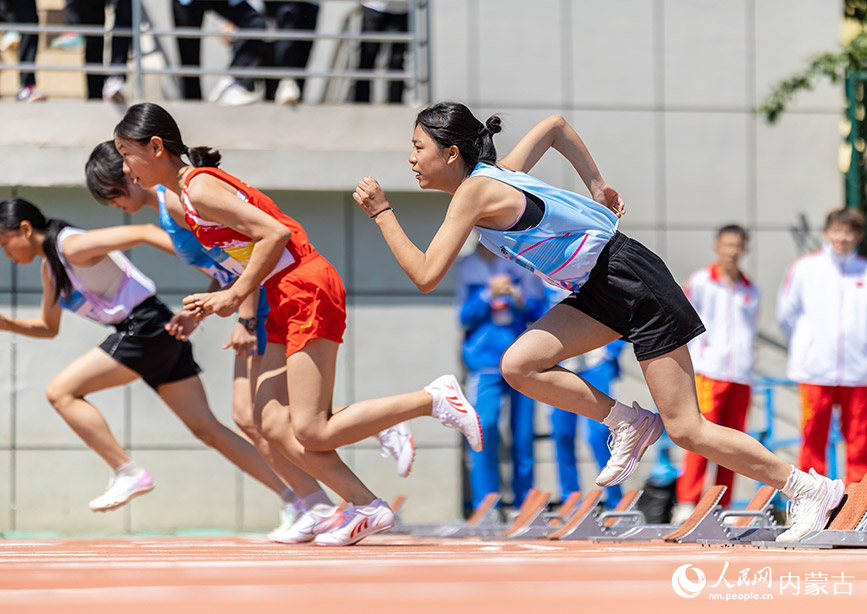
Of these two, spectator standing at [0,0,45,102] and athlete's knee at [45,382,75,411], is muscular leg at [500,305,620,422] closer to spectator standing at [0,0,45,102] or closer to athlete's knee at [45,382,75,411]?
athlete's knee at [45,382,75,411]

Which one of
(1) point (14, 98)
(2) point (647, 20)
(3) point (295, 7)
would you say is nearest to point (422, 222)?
(3) point (295, 7)

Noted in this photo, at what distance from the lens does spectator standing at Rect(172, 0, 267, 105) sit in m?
8.41

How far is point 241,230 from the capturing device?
16.0 ft

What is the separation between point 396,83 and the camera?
8867 mm

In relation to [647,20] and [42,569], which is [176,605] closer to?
[42,569]

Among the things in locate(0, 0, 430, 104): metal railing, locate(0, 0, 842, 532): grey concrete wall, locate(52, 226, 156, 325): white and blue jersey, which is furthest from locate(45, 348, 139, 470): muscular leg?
locate(0, 0, 430, 104): metal railing

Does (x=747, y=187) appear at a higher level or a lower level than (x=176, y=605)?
higher

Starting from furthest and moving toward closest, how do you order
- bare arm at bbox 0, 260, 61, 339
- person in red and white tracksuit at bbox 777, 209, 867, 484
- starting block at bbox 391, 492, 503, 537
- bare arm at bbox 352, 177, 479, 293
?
person in red and white tracksuit at bbox 777, 209, 867, 484
starting block at bbox 391, 492, 503, 537
bare arm at bbox 0, 260, 61, 339
bare arm at bbox 352, 177, 479, 293

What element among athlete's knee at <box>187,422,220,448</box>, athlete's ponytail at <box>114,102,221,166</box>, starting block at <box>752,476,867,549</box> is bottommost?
starting block at <box>752,476,867,549</box>

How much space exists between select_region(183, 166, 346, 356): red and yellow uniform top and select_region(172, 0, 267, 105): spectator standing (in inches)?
136

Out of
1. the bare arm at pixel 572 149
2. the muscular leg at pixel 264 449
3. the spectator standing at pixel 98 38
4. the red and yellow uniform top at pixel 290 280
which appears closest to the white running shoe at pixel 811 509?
the bare arm at pixel 572 149

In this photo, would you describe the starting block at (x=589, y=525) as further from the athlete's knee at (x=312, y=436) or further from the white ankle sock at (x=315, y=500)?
the athlete's knee at (x=312, y=436)

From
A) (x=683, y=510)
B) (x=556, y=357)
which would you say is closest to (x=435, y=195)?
(x=683, y=510)

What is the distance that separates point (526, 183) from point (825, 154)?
5.65 meters
